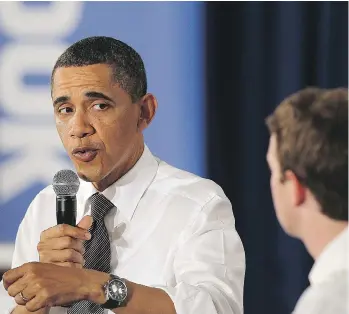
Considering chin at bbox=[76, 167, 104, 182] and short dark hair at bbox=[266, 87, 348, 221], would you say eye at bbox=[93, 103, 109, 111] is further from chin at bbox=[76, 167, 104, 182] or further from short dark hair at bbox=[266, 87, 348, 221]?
short dark hair at bbox=[266, 87, 348, 221]

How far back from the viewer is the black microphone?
1508 millimetres

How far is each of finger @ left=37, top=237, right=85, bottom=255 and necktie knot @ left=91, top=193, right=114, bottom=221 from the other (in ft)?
0.62

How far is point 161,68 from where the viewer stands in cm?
234

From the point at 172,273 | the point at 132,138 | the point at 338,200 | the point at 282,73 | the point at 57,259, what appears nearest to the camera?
the point at 338,200

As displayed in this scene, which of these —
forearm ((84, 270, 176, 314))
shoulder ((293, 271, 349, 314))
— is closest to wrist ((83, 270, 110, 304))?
forearm ((84, 270, 176, 314))

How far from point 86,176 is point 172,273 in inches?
10.8

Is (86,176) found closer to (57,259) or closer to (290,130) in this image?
(57,259)

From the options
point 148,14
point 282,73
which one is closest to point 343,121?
point 282,73

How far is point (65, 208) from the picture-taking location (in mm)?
1509

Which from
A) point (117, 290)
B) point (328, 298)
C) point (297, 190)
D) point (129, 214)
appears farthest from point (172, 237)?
point (328, 298)

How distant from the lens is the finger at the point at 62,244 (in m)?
1.51

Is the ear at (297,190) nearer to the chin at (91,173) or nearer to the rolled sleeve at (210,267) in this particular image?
the rolled sleeve at (210,267)

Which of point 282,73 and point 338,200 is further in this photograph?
point 282,73

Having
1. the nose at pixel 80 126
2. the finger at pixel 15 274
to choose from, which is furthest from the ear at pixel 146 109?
the finger at pixel 15 274
